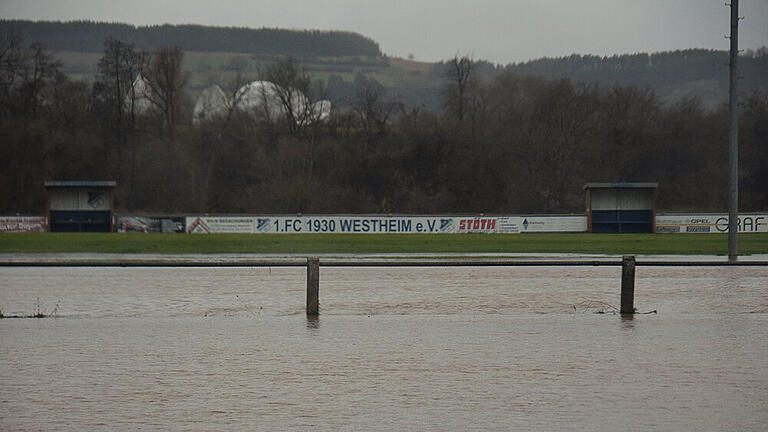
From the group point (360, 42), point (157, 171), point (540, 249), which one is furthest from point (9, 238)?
point (360, 42)

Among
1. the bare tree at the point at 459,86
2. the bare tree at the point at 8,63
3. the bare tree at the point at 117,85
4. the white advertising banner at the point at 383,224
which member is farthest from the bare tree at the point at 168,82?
the white advertising banner at the point at 383,224

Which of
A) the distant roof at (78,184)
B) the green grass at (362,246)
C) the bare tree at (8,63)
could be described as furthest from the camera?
the bare tree at (8,63)

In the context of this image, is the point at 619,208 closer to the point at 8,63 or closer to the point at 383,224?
the point at 383,224

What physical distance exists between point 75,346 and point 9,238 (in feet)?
139

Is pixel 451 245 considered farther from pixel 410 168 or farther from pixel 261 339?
pixel 410 168

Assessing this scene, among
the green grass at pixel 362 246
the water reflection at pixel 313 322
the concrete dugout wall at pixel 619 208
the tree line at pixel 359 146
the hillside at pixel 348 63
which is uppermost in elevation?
the hillside at pixel 348 63

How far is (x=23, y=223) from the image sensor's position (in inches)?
2490

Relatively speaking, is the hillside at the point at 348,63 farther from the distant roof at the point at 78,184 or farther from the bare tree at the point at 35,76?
the distant roof at the point at 78,184

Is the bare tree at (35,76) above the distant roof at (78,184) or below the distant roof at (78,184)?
above

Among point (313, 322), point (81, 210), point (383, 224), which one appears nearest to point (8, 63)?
point (81, 210)

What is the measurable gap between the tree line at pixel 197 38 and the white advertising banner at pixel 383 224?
3800cm

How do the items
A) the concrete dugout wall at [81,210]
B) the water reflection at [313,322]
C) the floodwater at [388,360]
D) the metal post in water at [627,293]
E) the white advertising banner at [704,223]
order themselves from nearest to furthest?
the floodwater at [388,360] < the water reflection at [313,322] < the metal post in water at [627,293] < the white advertising banner at [704,223] < the concrete dugout wall at [81,210]

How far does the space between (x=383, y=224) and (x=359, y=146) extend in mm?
33073

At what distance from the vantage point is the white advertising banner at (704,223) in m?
57.6
